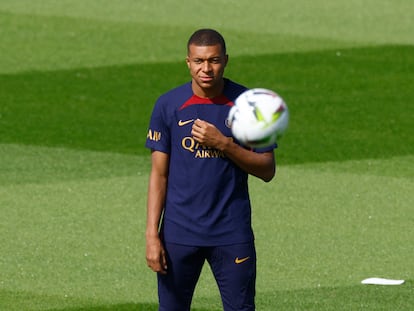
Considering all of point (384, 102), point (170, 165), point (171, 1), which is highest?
point (171, 1)

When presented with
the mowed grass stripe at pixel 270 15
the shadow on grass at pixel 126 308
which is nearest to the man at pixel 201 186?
the shadow on grass at pixel 126 308

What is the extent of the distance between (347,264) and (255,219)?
1.91m

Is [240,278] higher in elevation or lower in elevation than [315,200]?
lower

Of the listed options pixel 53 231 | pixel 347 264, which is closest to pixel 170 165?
pixel 347 264

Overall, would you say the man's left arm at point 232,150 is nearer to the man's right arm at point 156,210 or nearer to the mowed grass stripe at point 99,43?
the man's right arm at point 156,210

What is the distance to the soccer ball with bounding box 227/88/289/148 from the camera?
25.5 ft

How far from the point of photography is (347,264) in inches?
486

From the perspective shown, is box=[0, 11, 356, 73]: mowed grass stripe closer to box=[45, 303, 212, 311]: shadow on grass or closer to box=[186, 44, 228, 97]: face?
box=[45, 303, 212, 311]: shadow on grass

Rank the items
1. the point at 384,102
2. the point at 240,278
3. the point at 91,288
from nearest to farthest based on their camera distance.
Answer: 1. the point at 240,278
2. the point at 91,288
3. the point at 384,102

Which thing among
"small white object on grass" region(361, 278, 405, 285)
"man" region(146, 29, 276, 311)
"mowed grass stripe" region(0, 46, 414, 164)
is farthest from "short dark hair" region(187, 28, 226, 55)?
"mowed grass stripe" region(0, 46, 414, 164)

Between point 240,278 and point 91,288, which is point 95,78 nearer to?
point 91,288

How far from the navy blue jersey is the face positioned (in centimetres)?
14

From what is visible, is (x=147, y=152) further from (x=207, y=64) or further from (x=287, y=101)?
(x=207, y=64)

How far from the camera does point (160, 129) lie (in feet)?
27.0
